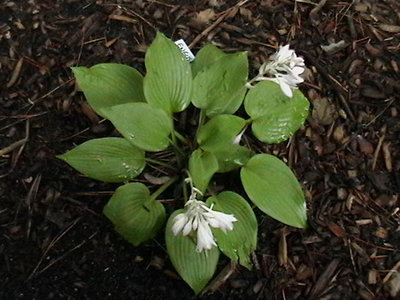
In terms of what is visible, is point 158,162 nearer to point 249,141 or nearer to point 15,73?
point 249,141

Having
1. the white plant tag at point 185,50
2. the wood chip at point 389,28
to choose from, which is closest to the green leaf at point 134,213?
the white plant tag at point 185,50

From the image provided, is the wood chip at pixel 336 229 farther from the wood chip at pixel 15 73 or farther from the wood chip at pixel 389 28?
the wood chip at pixel 15 73

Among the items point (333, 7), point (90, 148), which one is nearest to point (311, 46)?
point (333, 7)

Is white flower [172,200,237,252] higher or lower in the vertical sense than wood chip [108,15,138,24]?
lower

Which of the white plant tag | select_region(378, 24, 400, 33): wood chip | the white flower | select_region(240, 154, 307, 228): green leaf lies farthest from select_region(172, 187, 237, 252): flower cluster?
select_region(378, 24, 400, 33): wood chip

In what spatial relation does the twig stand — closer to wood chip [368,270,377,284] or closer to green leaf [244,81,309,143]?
green leaf [244,81,309,143]

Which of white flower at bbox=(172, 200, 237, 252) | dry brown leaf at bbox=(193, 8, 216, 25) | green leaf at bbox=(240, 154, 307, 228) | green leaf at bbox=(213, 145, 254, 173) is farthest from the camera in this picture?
dry brown leaf at bbox=(193, 8, 216, 25)
